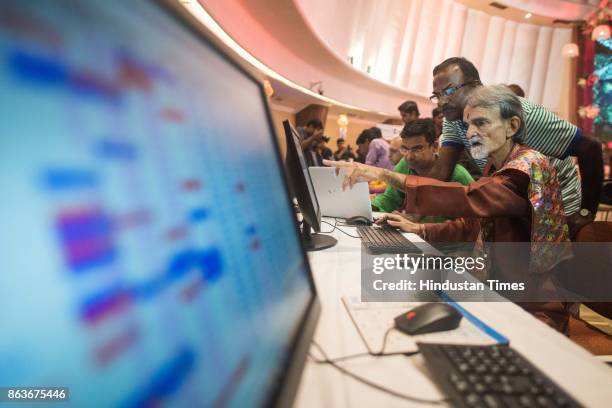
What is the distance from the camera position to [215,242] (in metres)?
0.27


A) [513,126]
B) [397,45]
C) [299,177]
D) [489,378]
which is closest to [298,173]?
[299,177]

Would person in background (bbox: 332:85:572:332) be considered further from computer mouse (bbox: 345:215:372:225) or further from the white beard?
computer mouse (bbox: 345:215:372:225)

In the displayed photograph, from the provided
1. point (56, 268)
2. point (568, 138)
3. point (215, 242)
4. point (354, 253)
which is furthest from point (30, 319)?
point (568, 138)

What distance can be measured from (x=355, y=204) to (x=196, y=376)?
1.19 m

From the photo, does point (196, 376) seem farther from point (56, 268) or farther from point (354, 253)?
point (354, 253)

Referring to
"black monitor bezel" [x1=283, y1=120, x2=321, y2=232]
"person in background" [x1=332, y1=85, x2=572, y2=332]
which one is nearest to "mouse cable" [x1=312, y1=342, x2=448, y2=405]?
"black monitor bezel" [x1=283, y1=120, x2=321, y2=232]

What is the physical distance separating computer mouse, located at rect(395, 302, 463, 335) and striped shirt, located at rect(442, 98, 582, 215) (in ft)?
3.32

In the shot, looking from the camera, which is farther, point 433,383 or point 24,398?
point 433,383

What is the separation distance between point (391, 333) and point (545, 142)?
130cm

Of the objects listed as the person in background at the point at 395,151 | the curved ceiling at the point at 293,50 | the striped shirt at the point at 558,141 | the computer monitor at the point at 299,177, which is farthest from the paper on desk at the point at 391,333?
the curved ceiling at the point at 293,50

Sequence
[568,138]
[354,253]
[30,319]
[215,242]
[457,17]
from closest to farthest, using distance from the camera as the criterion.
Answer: [30,319]
[215,242]
[354,253]
[568,138]
[457,17]

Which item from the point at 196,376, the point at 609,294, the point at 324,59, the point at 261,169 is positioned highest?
the point at 324,59

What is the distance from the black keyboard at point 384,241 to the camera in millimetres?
864

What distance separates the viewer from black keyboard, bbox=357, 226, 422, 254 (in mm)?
864
